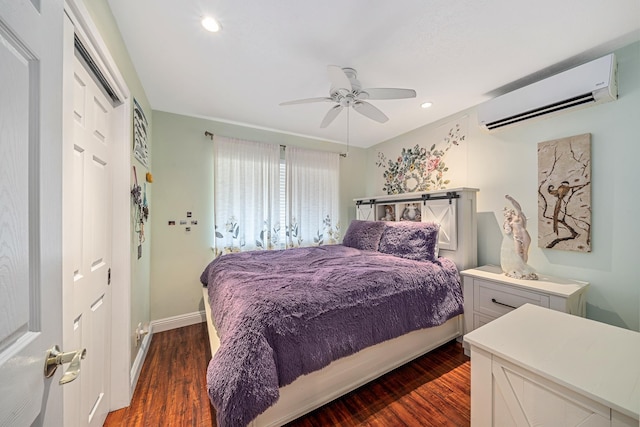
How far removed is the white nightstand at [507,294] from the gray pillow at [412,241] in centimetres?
36

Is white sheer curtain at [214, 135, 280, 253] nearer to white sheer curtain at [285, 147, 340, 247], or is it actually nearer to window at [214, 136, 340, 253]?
window at [214, 136, 340, 253]

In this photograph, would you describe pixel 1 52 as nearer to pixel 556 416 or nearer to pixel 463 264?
pixel 556 416

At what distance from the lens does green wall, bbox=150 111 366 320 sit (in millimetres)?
2670

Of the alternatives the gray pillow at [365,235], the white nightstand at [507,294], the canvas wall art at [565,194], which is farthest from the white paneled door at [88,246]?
the canvas wall art at [565,194]

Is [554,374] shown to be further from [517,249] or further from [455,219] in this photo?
[455,219]

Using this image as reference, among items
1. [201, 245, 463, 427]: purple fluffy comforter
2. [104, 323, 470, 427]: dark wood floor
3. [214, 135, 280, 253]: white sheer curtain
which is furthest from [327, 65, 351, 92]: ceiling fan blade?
[104, 323, 470, 427]: dark wood floor

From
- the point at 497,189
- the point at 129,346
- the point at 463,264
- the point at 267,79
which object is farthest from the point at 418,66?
the point at 129,346

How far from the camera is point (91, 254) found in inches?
50.3

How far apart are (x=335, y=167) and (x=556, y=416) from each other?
11.0 ft

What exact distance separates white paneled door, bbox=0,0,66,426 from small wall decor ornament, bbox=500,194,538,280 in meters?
2.74

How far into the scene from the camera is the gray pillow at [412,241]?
7.79 ft

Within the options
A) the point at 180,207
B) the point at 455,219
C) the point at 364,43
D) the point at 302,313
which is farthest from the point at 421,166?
the point at 180,207

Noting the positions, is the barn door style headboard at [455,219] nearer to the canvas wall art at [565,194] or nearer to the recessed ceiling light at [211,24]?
the canvas wall art at [565,194]

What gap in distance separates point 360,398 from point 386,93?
2.22m
